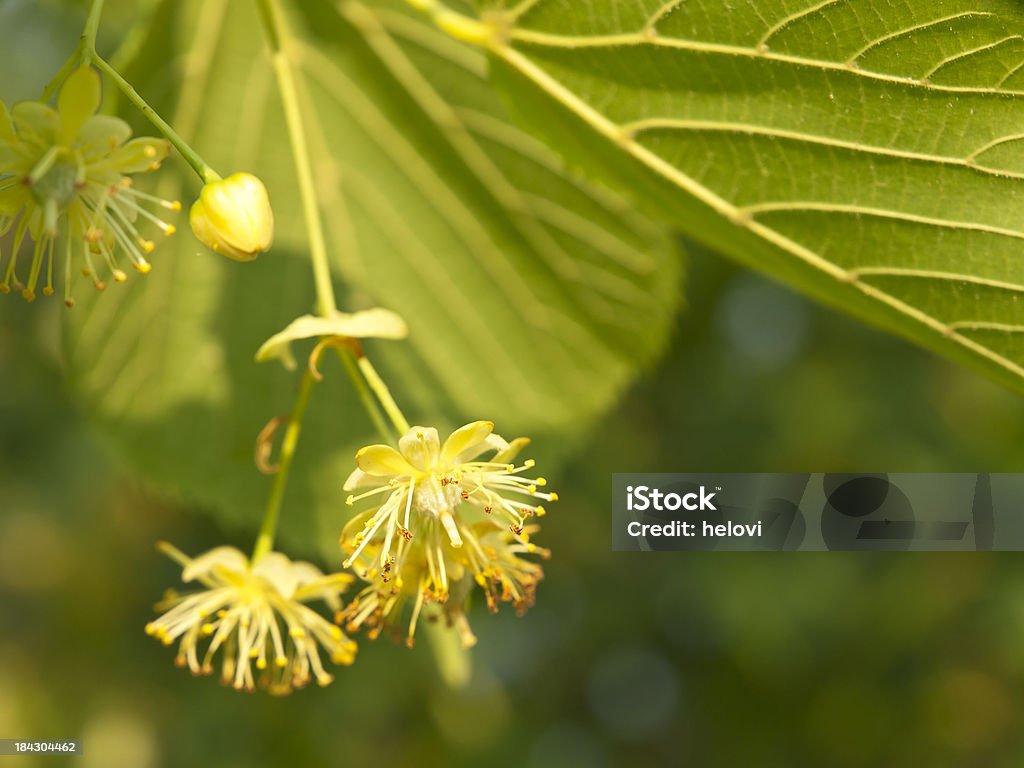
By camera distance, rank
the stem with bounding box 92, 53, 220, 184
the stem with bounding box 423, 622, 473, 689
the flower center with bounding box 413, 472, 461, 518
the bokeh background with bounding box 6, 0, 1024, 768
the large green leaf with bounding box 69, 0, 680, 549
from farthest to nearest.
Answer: the bokeh background with bounding box 6, 0, 1024, 768 < the large green leaf with bounding box 69, 0, 680, 549 < the stem with bounding box 423, 622, 473, 689 < the flower center with bounding box 413, 472, 461, 518 < the stem with bounding box 92, 53, 220, 184

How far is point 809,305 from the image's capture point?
9.14ft

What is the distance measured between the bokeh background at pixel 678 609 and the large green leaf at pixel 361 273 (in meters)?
1.13

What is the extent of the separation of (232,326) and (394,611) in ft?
1.47

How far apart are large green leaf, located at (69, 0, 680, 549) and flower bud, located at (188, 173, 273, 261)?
40 centimetres

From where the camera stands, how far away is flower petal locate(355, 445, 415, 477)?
0.70 metres

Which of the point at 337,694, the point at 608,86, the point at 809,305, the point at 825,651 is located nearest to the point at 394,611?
the point at 608,86

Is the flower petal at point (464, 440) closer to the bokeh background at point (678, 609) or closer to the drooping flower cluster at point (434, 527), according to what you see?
the drooping flower cluster at point (434, 527)

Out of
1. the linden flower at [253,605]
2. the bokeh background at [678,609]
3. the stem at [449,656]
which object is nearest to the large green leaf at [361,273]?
the stem at [449,656]

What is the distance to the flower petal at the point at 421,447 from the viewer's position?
707mm

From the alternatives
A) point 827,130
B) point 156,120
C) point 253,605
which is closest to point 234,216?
point 156,120

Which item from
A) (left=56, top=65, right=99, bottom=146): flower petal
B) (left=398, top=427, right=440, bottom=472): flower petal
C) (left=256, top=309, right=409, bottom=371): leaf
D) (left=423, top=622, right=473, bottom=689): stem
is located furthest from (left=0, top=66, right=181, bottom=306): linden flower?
(left=423, top=622, right=473, bottom=689): stem

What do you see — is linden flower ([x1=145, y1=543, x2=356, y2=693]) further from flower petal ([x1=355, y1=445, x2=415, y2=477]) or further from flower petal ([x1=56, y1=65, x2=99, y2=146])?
flower petal ([x1=56, y1=65, x2=99, y2=146])

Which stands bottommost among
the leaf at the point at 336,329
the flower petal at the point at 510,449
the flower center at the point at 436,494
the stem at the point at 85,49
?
the flower center at the point at 436,494

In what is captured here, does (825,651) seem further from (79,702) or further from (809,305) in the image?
(79,702)
